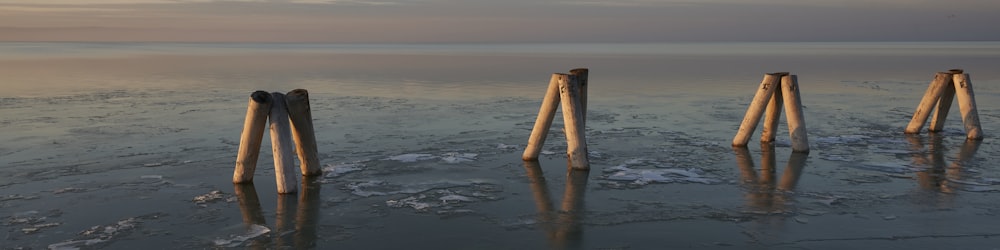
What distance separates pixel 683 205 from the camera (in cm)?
867

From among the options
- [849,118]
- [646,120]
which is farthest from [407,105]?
[849,118]

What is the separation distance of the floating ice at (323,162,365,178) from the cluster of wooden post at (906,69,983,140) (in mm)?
9729

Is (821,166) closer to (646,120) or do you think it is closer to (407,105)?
(646,120)

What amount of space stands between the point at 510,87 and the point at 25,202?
20.5 m

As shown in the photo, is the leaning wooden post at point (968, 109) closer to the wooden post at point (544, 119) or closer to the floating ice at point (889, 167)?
the floating ice at point (889, 167)

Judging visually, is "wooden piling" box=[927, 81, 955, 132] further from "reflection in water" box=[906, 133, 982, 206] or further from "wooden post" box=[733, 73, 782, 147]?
"wooden post" box=[733, 73, 782, 147]

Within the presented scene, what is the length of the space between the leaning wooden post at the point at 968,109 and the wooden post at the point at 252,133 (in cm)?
1131

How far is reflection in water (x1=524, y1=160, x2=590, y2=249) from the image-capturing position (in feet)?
24.3

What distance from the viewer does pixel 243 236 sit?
7402 mm

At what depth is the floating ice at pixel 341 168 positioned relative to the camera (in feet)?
34.4

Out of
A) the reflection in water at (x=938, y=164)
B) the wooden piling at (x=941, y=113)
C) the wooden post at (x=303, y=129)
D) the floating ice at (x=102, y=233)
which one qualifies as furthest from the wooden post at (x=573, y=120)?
the wooden piling at (x=941, y=113)

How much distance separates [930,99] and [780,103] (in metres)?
3.48

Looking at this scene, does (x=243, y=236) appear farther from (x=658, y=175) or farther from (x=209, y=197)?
(x=658, y=175)

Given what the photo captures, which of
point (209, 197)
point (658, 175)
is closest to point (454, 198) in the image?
point (209, 197)
